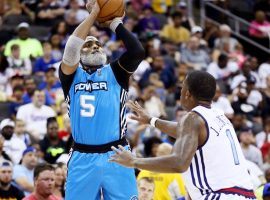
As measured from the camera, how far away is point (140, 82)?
1755 cm

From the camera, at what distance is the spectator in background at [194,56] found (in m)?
19.5

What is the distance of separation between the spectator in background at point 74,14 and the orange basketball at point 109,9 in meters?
10.3

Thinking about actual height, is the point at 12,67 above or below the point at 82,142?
below

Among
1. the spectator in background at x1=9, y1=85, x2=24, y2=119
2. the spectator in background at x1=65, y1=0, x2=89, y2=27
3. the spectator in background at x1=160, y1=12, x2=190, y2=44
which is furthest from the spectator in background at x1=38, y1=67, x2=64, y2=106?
the spectator in background at x1=160, y1=12, x2=190, y2=44

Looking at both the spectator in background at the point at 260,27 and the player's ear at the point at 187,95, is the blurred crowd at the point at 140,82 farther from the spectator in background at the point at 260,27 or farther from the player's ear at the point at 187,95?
the player's ear at the point at 187,95

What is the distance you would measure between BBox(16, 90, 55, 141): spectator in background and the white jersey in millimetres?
8426

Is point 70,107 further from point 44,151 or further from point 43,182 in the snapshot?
point 44,151

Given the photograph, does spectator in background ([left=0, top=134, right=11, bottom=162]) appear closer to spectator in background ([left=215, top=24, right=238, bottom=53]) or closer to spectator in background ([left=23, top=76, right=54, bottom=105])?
spectator in background ([left=23, top=76, right=54, bottom=105])

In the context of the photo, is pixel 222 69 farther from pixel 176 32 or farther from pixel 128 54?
pixel 128 54

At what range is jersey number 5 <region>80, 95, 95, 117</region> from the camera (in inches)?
327

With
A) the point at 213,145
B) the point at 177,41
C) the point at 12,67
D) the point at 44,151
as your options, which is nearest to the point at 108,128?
the point at 213,145

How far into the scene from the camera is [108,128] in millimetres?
8281

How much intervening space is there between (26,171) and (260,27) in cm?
1072

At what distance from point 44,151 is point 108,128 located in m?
5.86
